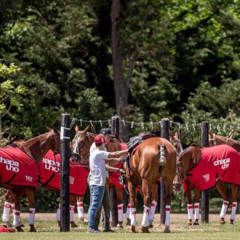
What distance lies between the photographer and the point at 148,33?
35.2 meters

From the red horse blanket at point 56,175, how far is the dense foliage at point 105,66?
10.6 meters

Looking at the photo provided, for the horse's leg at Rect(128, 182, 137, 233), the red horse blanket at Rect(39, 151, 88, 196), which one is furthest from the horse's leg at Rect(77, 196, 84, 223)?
the horse's leg at Rect(128, 182, 137, 233)

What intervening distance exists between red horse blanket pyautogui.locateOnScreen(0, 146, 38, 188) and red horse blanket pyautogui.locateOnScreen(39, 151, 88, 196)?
1.31 m

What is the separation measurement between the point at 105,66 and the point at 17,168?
1830cm

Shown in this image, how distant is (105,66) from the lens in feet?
118

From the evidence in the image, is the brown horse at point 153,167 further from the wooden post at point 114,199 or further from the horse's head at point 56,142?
the wooden post at point 114,199

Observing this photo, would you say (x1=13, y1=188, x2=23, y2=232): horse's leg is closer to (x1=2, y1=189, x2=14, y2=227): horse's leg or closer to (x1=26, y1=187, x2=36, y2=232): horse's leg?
(x1=26, y1=187, x2=36, y2=232): horse's leg

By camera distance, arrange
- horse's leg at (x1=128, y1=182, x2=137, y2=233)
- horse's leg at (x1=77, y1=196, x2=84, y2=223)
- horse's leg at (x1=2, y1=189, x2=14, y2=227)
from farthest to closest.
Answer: horse's leg at (x1=77, y1=196, x2=84, y2=223) → horse's leg at (x1=2, y1=189, x2=14, y2=227) → horse's leg at (x1=128, y1=182, x2=137, y2=233)

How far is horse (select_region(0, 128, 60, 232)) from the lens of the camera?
18.0m

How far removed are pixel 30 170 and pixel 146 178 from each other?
9.22 ft

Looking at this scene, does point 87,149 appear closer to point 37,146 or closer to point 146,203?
point 37,146

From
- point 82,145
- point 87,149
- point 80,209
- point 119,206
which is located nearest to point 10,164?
point 82,145

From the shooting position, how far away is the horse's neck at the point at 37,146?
18.8 m

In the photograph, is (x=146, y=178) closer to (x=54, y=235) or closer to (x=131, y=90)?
(x=54, y=235)
